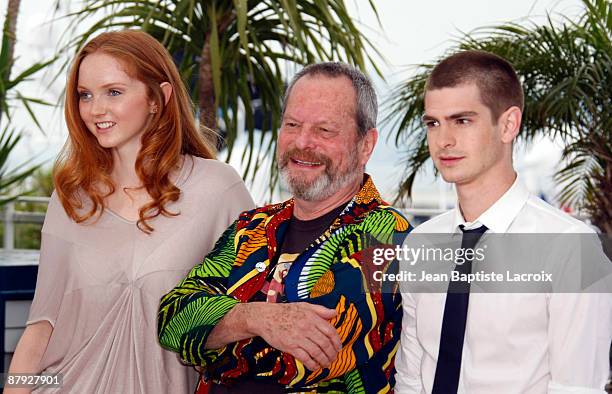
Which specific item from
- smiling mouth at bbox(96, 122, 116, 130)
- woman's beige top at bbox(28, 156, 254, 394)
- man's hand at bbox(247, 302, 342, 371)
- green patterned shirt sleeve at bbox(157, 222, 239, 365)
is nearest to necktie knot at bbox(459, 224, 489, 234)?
man's hand at bbox(247, 302, 342, 371)

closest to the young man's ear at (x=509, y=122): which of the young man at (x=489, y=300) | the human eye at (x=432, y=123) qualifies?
the young man at (x=489, y=300)

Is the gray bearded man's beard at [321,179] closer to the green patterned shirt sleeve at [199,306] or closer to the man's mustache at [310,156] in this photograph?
the man's mustache at [310,156]

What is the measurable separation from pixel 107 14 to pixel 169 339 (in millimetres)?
2829

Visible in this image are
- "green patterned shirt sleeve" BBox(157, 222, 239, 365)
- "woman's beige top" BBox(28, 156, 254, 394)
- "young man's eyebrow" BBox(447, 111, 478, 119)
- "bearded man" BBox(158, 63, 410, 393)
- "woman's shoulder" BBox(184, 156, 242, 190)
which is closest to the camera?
"young man's eyebrow" BBox(447, 111, 478, 119)

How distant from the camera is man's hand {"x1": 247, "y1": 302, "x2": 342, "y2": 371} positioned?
1624mm

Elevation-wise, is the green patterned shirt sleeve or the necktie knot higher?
the necktie knot

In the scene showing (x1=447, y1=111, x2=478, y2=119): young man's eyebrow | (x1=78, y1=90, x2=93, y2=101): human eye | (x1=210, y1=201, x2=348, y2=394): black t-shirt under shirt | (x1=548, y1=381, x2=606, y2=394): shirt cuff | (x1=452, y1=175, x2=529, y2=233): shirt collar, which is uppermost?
(x1=78, y1=90, x2=93, y2=101): human eye

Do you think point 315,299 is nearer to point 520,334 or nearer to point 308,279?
point 308,279

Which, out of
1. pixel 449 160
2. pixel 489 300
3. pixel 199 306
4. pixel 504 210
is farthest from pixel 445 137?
pixel 199 306

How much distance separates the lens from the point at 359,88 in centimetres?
194

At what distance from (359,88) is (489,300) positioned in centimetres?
63

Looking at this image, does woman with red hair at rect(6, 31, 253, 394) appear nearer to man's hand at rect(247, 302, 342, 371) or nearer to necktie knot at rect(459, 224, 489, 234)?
man's hand at rect(247, 302, 342, 371)

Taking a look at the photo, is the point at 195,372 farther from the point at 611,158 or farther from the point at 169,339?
the point at 611,158

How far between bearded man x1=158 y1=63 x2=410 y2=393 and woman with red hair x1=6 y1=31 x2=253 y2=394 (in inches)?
8.0
